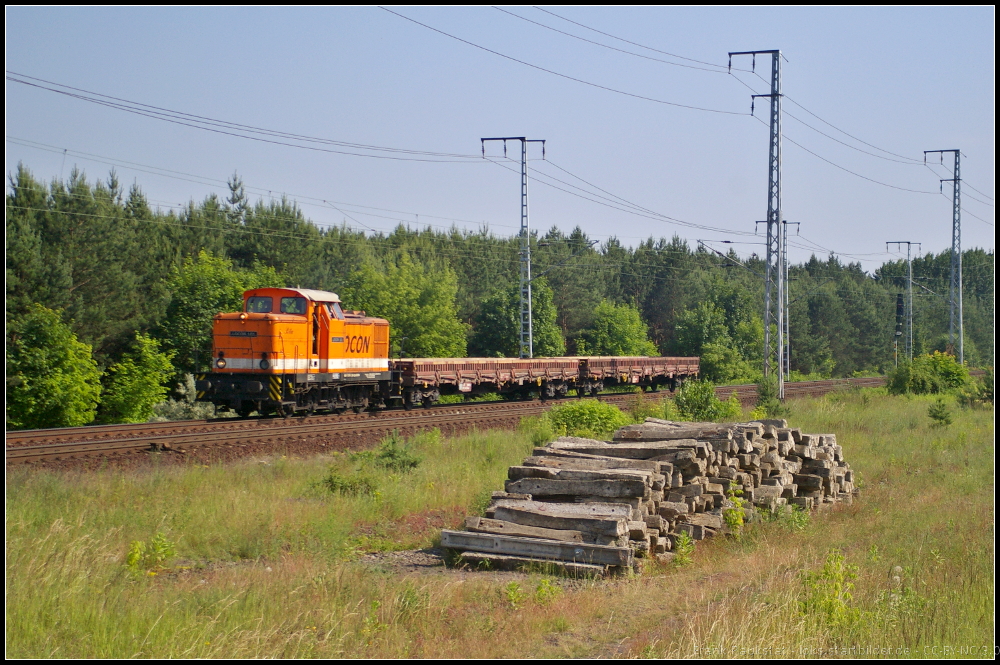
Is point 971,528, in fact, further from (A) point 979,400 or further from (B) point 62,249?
(B) point 62,249

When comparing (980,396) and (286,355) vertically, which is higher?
(286,355)

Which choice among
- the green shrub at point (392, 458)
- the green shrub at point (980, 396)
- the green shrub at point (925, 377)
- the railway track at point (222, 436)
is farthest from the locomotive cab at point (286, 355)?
the green shrub at point (925, 377)

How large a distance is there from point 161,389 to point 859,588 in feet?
96.1

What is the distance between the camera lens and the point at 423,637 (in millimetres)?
6777

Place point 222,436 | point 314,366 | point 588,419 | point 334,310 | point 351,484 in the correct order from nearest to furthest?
point 351,484, point 222,436, point 588,419, point 314,366, point 334,310

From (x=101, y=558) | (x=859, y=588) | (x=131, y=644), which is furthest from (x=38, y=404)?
(x=859, y=588)

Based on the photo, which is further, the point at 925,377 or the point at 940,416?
the point at 925,377

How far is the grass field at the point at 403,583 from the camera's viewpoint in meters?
6.35

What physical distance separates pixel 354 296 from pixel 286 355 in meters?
30.1

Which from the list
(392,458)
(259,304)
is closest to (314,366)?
(259,304)

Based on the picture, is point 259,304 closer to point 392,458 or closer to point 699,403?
point 392,458

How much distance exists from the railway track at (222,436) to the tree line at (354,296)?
11.2 metres

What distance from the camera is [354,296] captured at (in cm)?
5219

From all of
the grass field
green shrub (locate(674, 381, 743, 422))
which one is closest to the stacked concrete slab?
the grass field
